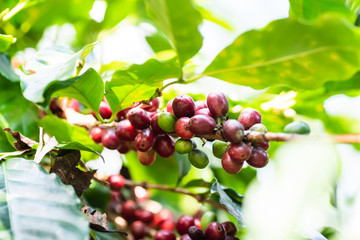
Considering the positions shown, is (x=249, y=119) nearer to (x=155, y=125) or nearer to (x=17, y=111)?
(x=155, y=125)

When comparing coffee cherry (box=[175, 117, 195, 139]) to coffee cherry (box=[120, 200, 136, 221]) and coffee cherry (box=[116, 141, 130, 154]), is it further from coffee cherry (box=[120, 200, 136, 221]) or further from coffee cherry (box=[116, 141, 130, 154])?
coffee cherry (box=[120, 200, 136, 221])

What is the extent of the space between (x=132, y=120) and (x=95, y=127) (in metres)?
0.28

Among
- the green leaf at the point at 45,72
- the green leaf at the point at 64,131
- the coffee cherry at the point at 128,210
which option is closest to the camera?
the green leaf at the point at 45,72

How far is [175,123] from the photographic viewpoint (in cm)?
93

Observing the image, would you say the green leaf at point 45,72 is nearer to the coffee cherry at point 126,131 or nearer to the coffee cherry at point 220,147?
the coffee cherry at point 126,131

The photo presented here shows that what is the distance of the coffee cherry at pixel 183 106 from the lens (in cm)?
90

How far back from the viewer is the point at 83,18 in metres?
1.54

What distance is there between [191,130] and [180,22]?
0.25 meters

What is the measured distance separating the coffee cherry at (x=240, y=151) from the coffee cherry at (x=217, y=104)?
106 mm

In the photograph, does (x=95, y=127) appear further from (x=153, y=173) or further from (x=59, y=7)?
(x=59, y=7)

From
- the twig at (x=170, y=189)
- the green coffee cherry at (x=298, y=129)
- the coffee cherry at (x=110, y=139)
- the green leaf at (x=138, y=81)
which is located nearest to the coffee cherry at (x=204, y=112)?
the green leaf at (x=138, y=81)

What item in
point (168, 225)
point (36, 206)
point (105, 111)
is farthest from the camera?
point (168, 225)

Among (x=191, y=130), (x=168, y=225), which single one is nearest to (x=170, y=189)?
(x=168, y=225)

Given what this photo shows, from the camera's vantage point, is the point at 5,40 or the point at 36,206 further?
the point at 5,40
